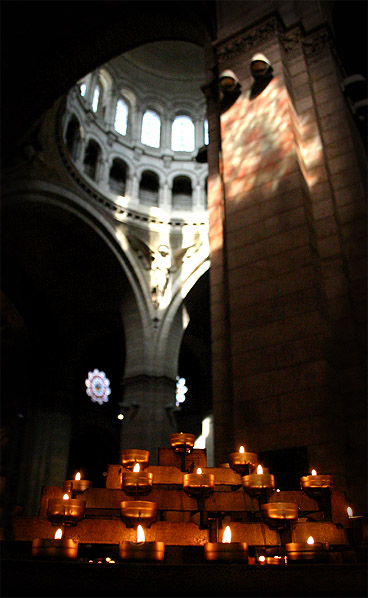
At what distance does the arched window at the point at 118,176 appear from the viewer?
19047 mm

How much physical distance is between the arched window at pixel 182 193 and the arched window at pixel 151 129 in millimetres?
1903

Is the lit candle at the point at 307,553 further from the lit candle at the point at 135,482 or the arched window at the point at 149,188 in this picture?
the arched window at the point at 149,188

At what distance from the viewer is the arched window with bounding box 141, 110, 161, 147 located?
67.2ft


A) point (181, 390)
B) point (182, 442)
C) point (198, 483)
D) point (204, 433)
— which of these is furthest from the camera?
point (181, 390)

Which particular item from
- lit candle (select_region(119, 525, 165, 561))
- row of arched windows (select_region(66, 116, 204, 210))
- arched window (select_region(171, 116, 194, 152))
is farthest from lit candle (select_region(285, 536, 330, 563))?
arched window (select_region(171, 116, 194, 152))

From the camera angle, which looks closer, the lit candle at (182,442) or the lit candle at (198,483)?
the lit candle at (198,483)

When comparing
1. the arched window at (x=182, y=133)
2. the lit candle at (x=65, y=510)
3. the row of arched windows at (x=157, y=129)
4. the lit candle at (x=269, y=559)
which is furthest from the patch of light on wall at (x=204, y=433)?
the lit candle at (x=65, y=510)

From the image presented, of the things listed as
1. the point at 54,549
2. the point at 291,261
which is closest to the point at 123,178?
the point at 291,261

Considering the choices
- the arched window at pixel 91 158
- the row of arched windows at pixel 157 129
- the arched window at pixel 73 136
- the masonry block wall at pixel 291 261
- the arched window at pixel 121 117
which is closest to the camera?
the masonry block wall at pixel 291 261

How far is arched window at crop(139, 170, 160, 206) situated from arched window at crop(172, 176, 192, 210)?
0.77 meters

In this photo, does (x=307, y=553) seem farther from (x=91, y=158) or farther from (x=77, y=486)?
(x=91, y=158)

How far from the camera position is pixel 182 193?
20266mm

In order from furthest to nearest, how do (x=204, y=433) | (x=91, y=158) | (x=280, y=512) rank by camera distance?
(x=204, y=433) < (x=91, y=158) < (x=280, y=512)

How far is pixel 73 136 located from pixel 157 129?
178 inches
